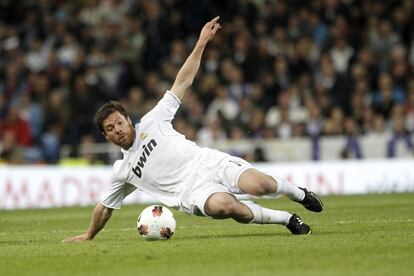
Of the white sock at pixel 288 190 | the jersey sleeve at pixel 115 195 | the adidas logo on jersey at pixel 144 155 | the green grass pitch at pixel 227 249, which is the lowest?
the green grass pitch at pixel 227 249

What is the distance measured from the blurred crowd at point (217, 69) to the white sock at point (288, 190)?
35.4 feet

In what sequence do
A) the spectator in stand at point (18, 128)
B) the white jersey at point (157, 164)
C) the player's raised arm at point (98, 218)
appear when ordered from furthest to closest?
the spectator in stand at point (18, 128) → the player's raised arm at point (98, 218) → the white jersey at point (157, 164)

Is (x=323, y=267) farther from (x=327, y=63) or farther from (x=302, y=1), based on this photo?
(x=302, y=1)

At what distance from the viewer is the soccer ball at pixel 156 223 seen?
35.9 feet

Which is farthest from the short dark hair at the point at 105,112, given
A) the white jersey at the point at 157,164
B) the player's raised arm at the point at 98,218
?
the player's raised arm at the point at 98,218

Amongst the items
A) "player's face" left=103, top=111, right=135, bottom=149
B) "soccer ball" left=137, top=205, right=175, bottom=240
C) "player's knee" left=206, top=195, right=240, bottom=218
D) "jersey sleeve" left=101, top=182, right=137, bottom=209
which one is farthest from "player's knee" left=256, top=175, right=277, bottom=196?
"jersey sleeve" left=101, top=182, right=137, bottom=209

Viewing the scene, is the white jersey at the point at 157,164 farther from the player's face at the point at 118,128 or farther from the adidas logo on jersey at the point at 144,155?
the player's face at the point at 118,128

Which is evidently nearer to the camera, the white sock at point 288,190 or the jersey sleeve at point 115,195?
the white sock at point 288,190

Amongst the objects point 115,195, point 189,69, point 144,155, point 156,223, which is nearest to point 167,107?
point 189,69

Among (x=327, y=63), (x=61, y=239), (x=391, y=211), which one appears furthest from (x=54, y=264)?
(x=327, y=63)

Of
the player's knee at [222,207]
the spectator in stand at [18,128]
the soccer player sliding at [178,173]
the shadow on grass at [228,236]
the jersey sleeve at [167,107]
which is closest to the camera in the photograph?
the player's knee at [222,207]

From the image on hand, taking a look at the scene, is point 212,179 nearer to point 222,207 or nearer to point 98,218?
point 222,207

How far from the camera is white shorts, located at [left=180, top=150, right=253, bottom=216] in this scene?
A: 34.7 ft

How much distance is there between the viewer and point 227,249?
9805 mm
